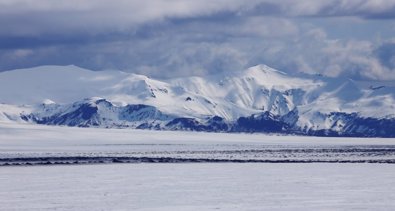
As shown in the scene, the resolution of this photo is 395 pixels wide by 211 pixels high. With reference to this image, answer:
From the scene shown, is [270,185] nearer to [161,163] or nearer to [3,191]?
[3,191]

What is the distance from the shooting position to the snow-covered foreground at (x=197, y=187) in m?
42.2

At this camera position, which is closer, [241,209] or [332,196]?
[241,209]

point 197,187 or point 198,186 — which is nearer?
point 197,187

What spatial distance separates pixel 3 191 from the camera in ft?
156

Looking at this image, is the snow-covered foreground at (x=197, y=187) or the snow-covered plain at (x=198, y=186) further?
the snow-covered plain at (x=198, y=186)

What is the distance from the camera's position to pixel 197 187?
50.5 metres

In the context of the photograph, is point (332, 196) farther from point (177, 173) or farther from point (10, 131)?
point (10, 131)

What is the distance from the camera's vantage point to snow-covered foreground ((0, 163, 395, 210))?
139 feet

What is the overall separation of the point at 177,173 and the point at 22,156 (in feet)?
85.9

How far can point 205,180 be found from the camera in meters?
55.5

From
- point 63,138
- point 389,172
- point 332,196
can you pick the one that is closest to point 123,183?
point 332,196

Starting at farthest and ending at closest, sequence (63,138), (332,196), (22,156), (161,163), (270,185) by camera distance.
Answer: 1. (63,138)
2. (22,156)
3. (161,163)
4. (270,185)
5. (332,196)

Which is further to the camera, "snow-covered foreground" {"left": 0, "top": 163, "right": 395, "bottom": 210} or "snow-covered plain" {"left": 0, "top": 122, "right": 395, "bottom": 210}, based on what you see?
"snow-covered plain" {"left": 0, "top": 122, "right": 395, "bottom": 210}

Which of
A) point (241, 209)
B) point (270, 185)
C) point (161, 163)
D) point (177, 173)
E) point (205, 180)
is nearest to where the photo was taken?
point (241, 209)
